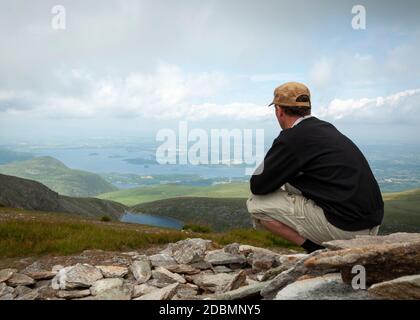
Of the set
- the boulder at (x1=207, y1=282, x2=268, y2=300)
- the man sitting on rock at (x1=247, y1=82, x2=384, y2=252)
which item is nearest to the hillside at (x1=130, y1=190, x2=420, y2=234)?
the man sitting on rock at (x1=247, y1=82, x2=384, y2=252)

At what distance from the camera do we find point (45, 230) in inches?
508

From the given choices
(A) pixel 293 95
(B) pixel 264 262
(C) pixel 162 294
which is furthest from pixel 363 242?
(B) pixel 264 262

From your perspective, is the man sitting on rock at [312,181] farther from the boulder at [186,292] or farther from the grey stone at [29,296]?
the grey stone at [29,296]

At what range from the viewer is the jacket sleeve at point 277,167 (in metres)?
6.43

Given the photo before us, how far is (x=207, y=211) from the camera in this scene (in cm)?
12369

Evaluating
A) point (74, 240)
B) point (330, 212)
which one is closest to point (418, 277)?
point (330, 212)

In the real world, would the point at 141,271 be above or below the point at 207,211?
above

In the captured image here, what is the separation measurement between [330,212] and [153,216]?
12319 centimetres

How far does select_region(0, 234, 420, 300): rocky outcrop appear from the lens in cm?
523

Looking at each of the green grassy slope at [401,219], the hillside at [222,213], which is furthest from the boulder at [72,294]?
the green grassy slope at [401,219]

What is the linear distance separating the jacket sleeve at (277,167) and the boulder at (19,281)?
5401 millimetres

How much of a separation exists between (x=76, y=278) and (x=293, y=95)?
5456mm

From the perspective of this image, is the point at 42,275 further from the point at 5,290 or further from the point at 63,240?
the point at 63,240
